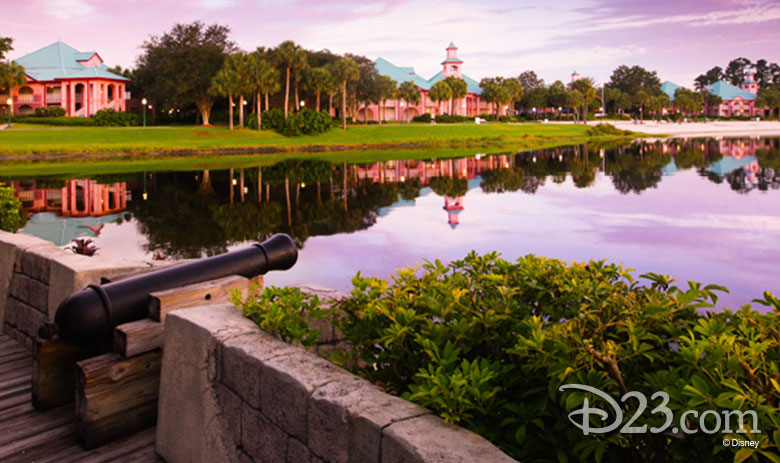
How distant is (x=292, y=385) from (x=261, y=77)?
65216 mm

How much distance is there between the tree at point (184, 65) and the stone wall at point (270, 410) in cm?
6784

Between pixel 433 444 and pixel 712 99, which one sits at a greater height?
pixel 712 99

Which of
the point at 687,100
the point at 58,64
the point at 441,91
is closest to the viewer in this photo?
the point at 58,64

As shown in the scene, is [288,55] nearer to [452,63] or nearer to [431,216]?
[431,216]

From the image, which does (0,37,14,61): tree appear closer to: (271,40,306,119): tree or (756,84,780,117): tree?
(271,40,306,119): tree

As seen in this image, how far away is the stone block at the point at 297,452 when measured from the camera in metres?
2.96

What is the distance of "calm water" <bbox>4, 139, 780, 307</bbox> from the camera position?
43.0ft

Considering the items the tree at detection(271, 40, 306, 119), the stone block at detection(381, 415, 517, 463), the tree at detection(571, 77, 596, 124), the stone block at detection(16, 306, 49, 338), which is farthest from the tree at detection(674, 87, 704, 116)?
the stone block at detection(381, 415, 517, 463)

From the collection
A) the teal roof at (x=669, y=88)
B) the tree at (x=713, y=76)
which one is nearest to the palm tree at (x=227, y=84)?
the teal roof at (x=669, y=88)

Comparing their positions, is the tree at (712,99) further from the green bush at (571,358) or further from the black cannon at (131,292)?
the green bush at (571,358)

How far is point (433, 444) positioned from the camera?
2.34 metres

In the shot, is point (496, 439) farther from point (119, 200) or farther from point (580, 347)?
point (119, 200)

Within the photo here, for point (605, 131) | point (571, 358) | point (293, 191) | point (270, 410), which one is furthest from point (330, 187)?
point (605, 131)

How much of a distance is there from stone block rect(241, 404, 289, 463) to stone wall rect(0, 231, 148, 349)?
2.42 m
